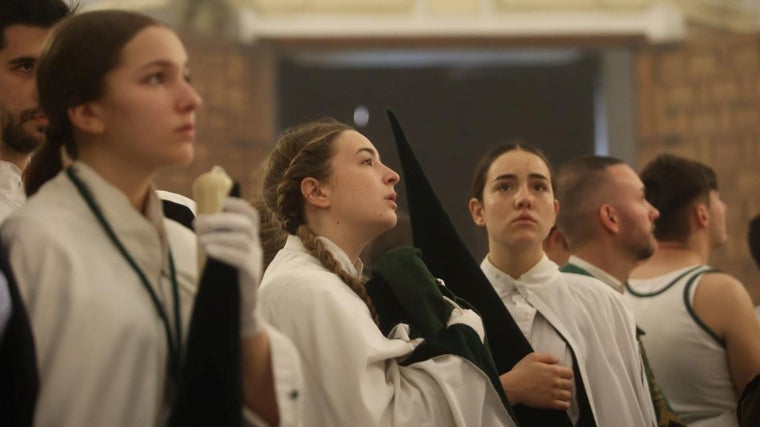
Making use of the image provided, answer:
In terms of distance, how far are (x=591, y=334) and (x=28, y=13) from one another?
184 centimetres

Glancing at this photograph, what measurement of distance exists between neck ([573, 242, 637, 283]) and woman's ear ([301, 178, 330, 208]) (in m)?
1.41

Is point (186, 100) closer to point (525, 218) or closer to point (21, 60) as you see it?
point (21, 60)

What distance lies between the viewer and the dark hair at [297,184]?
9.44 feet

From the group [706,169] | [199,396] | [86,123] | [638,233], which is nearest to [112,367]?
[199,396]

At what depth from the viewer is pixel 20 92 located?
2689 mm

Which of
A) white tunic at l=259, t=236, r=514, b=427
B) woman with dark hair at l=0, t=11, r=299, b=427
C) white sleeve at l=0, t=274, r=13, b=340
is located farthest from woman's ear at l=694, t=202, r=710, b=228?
white sleeve at l=0, t=274, r=13, b=340

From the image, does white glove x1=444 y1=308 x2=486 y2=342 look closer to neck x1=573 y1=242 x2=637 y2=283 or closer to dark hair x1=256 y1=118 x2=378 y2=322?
dark hair x1=256 y1=118 x2=378 y2=322

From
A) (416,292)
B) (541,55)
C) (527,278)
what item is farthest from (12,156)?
(541,55)

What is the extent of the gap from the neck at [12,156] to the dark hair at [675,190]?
258 cm

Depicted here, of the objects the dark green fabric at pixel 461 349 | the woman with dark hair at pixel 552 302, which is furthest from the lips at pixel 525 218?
the dark green fabric at pixel 461 349

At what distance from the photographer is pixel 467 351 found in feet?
9.12

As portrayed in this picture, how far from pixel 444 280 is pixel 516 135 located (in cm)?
667

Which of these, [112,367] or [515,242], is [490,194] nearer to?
[515,242]

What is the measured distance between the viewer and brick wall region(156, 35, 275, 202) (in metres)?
8.06
